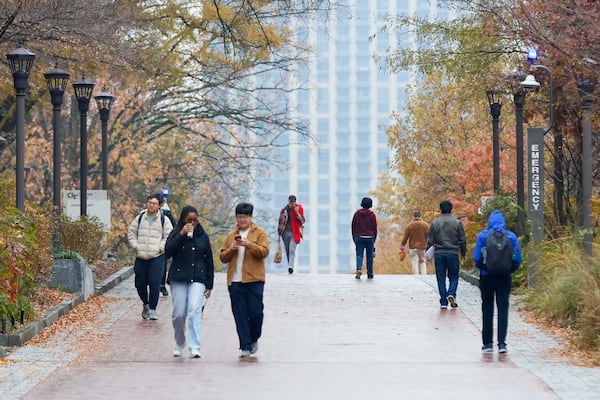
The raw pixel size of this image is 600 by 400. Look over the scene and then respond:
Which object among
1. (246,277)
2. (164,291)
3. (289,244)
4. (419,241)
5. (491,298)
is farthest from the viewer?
(419,241)

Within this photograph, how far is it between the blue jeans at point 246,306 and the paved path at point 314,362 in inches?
12.2

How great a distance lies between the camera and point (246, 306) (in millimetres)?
14945

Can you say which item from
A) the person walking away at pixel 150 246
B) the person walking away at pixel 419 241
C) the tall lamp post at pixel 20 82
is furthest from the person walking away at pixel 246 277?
the person walking away at pixel 419 241

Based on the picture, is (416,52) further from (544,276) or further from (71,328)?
(71,328)

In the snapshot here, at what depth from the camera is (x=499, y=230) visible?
591 inches

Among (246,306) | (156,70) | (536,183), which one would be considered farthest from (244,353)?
(156,70)

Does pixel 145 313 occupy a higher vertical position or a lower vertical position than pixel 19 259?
lower

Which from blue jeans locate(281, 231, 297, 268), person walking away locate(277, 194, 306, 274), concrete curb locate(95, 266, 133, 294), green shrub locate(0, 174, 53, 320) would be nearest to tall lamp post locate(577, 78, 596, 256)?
green shrub locate(0, 174, 53, 320)

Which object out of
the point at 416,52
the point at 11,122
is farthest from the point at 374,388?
the point at 11,122

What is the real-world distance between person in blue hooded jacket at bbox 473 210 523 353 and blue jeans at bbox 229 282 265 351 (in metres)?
2.33

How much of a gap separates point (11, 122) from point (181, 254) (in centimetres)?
1946

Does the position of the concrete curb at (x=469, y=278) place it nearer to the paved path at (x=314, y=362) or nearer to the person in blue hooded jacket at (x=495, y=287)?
the paved path at (x=314, y=362)

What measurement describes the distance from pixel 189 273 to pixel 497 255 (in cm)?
324

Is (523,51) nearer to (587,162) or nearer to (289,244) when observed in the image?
(289,244)
